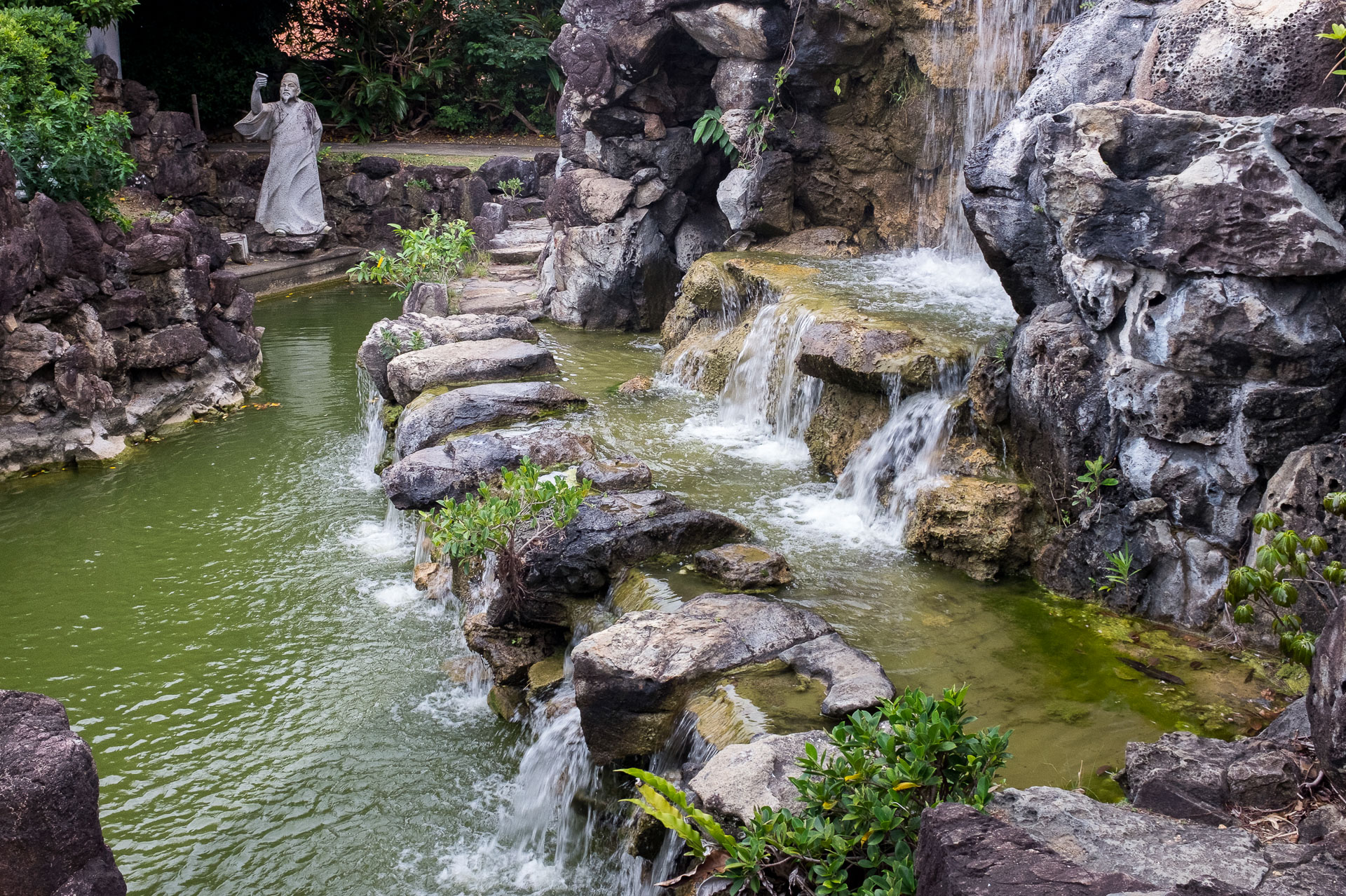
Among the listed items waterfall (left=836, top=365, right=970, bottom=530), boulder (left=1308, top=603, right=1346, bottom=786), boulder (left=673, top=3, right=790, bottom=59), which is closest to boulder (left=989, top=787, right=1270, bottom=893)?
boulder (left=1308, top=603, right=1346, bottom=786)

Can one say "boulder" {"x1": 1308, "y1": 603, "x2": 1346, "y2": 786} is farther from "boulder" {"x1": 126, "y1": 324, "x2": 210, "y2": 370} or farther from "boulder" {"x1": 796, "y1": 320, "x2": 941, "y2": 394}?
"boulder" {"x1": 126, "y1": 324, "x2": 210, "y2": 370}

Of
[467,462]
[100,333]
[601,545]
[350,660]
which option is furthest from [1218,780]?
[100,333]

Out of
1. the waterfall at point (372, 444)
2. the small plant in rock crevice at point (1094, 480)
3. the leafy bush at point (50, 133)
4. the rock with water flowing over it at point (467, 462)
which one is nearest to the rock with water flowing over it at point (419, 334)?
the waterfall at point (372, 444)

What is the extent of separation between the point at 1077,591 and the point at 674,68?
8495 mm

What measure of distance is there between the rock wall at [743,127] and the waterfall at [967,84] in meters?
0.02

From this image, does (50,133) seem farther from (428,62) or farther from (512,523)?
(428,62)

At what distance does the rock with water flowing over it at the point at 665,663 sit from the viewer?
4648 millimetres

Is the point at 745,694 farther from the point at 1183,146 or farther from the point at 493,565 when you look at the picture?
the point at 1183,146

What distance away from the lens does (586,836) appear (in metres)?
4.91

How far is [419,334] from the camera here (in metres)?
9.74

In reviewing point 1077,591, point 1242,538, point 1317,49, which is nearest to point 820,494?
point 1077,591

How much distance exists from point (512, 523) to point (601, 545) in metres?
0.57

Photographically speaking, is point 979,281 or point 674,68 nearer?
point 979,281

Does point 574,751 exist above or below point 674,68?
below
